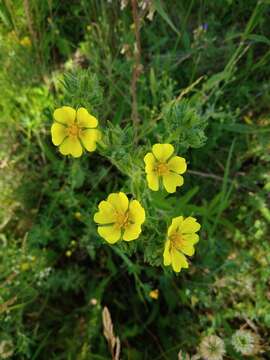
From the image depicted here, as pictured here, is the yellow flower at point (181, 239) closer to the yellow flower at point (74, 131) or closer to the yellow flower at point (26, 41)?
the yellow flower at point (74, 131)

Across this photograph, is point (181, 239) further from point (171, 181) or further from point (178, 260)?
point (171, 181)

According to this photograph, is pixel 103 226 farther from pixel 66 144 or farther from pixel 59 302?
pixel 59 302

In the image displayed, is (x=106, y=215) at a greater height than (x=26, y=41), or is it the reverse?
(x=26, y=41)

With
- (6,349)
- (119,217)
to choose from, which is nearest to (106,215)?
(119,217)

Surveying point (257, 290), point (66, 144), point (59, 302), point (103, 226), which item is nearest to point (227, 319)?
point (257, 290)

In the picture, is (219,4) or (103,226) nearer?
(103,226)

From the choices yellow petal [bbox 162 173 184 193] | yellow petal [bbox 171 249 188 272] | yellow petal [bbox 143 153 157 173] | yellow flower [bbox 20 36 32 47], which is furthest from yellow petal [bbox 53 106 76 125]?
yellow flower [bbox 20 36 32 47]
